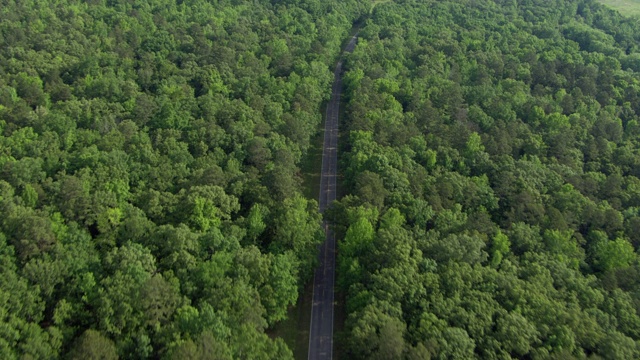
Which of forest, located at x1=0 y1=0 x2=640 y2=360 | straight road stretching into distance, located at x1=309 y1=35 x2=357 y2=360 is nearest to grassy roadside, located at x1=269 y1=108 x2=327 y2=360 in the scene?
straight road stretching into distance, located at x1=309 y1=35 x2=357 y2=360

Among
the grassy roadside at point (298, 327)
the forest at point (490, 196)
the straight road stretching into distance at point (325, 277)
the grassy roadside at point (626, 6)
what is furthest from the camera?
the grassy roadside at point (626, 6)

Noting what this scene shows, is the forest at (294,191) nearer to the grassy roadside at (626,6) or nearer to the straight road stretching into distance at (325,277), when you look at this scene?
the straight road stretching into distance at (325,277)

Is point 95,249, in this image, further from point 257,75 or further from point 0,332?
point 257,75

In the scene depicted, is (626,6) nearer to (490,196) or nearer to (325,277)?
(490,196)

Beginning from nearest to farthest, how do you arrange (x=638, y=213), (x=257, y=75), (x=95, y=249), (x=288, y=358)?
(x=288, y=358) < (x=95, y=249) < (x=638, y=213) < (x=257, y=75)

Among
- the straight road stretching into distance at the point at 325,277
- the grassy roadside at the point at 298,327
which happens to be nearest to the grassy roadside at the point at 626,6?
the straight road stretching into distance at the point at 325,277

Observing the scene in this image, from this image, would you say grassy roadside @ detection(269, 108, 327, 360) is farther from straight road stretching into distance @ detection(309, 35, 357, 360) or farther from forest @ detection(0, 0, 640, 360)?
forest @ detection(0, 0, 640, 360)

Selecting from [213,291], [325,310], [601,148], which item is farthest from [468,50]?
[213,291]
